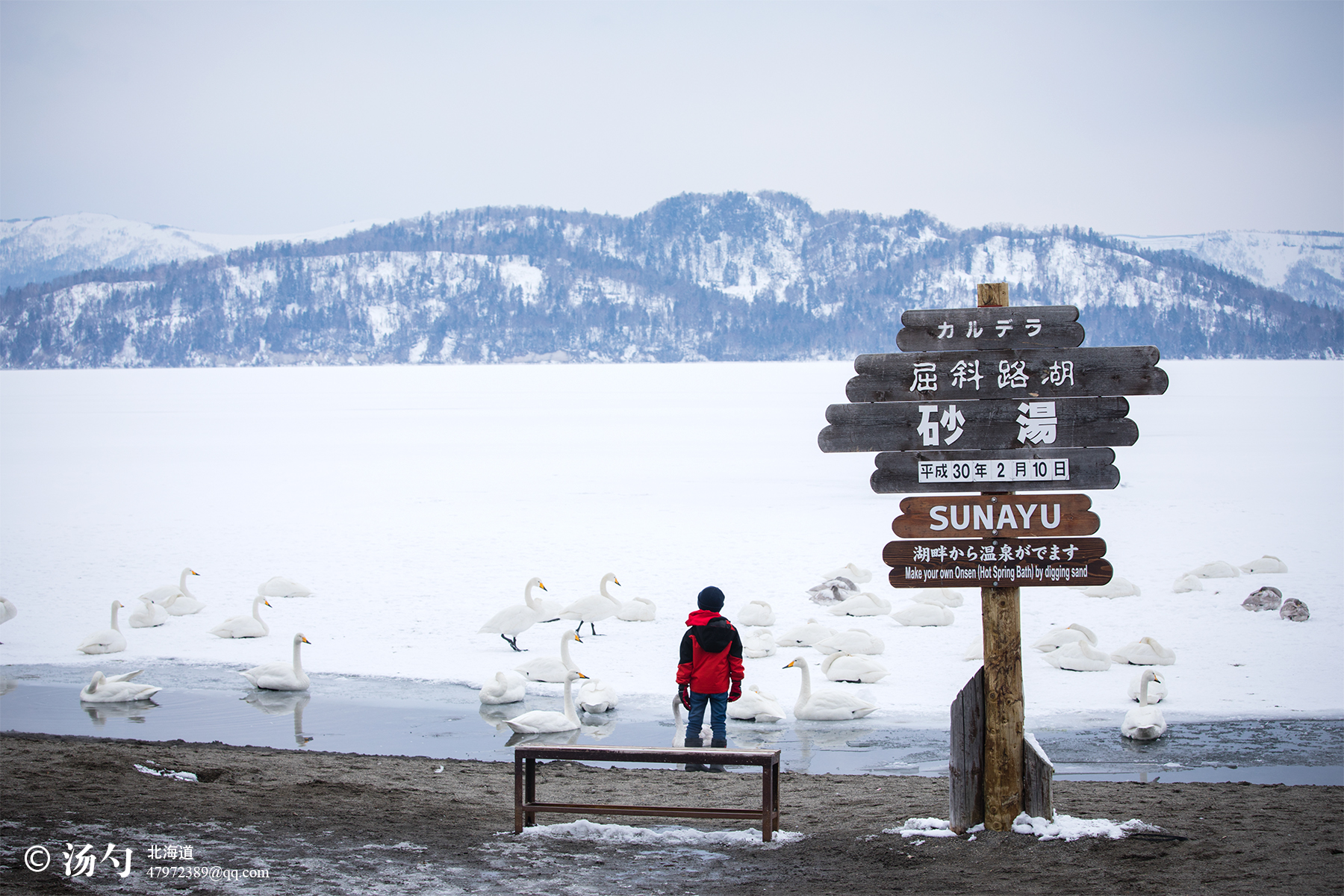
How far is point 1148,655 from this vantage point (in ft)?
33.0

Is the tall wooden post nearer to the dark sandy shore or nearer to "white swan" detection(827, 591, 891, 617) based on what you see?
the dark sandy shore

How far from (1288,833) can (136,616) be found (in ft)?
36.3

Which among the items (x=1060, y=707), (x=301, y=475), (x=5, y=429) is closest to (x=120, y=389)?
(x=5, y=429)

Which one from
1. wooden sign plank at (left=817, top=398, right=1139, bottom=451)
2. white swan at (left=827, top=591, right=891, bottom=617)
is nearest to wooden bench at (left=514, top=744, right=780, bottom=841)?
wooden sign plank at (left=817, top=398, right=1139, bottom=451)

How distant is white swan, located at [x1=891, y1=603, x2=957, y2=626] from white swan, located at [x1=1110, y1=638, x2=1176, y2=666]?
211cm

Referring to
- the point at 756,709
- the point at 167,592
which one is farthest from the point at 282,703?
the point at 167,592

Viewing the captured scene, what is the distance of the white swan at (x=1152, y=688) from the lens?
29.1 ft

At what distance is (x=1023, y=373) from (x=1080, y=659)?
502 cm

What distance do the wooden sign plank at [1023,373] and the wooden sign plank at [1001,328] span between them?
1.8 inches

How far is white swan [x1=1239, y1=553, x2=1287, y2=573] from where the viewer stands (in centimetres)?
1367

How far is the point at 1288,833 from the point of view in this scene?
5.65m

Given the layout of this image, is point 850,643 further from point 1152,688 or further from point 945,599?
point 1152,688

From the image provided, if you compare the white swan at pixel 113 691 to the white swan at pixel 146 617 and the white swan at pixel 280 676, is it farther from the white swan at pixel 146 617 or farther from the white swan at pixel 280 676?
the white swan at pixel 146 617

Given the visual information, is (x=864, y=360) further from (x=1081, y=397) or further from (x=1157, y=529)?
(x=1157, y=529)
